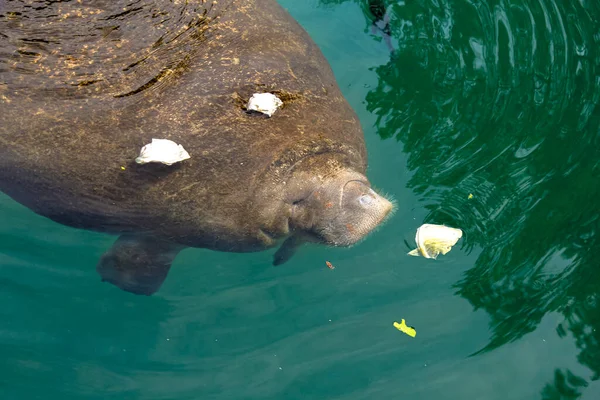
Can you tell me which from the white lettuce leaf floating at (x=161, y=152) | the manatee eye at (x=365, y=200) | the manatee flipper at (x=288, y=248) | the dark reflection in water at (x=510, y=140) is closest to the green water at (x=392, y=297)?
the dark reflection in water at (x=510, y=140)

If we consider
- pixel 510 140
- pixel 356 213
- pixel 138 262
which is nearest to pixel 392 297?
pixel 356 213

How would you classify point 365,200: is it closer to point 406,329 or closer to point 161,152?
point 161,152

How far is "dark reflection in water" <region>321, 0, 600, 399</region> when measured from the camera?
6277mm

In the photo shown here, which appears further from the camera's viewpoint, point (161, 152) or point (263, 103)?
point (263, 103)

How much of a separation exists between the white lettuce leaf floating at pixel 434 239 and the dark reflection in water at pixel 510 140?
250 millimetres

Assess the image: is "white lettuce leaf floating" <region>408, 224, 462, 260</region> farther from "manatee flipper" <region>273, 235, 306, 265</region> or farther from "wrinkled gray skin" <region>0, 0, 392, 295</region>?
"wrinkled gray skin" <region>0, 0, 392, 295</region>

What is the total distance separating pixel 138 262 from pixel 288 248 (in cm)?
146

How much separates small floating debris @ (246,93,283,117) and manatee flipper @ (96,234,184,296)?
156 centimetres

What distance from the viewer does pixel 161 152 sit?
4477 millimetres

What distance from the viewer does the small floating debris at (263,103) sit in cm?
465

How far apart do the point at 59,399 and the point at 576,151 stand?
21.3ft

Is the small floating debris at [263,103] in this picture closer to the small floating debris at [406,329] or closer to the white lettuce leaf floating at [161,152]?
the white lettuce leaf floating at [161,152]

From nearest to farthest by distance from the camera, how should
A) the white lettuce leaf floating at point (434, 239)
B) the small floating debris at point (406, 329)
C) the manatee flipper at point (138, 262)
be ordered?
the manatee flipper at point (138, 262)
the white lettuce leaf floating at point (434, 239)
the small floating debris at point (406, 329)

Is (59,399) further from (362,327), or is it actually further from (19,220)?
(362,327)
